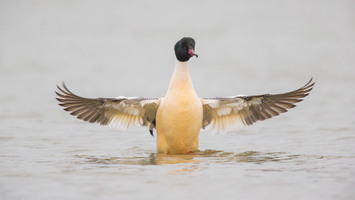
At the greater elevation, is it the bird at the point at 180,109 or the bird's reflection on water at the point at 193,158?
the bird at the point at 180,109

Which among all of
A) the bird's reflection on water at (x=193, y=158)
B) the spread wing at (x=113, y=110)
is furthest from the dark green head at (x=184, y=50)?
the bird's reflection on water at (x=193, y=158)

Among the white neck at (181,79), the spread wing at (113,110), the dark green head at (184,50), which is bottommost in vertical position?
the spread wing at (113,110)

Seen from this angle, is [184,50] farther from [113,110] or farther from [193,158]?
[193,158]

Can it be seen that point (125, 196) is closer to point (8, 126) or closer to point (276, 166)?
point (276, 166)

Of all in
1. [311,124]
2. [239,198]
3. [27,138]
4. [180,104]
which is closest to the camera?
[239,198]

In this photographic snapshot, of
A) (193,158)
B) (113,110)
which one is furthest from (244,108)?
(113,110)

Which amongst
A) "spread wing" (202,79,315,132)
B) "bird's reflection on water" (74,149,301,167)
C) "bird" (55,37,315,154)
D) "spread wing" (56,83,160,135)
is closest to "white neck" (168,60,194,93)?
"bird" (55,37,315,154)

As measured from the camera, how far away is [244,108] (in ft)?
37.1

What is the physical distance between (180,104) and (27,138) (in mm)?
4023

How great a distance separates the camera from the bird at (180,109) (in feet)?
34.8

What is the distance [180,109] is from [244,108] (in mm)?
1395

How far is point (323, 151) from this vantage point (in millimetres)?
10852

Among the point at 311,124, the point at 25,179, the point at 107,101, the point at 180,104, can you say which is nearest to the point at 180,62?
the point at 180,104

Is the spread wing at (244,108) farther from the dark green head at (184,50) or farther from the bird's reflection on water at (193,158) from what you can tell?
the dark green head at (184,50)
